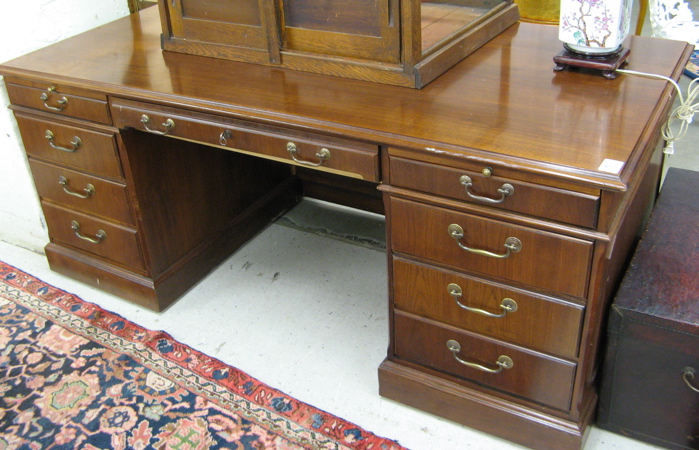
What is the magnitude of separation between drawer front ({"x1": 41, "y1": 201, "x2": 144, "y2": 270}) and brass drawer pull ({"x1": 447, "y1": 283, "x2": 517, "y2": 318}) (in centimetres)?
108

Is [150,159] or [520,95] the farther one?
[150,159]

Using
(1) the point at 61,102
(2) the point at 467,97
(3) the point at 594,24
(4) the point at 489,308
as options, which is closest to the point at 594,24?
(3) the point at 594,24

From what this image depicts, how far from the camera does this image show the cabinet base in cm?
164

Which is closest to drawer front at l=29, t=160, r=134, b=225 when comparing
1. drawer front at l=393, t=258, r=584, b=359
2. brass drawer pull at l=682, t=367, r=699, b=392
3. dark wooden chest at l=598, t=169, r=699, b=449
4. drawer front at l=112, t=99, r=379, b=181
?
drawer front at l=112, t=99, r=379, b=181

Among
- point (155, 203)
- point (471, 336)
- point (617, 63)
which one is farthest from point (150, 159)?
point (617, 63)

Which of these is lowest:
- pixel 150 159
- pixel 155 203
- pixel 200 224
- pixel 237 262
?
pixel 237 262

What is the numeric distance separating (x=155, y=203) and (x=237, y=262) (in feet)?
1.49

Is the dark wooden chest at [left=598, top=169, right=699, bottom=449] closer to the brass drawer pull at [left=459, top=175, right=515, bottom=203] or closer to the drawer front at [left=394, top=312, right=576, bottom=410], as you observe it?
the drawer front at [left=394, top=312, right=576, bottom=410]

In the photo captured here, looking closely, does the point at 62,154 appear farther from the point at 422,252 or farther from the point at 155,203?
the point at 422,252

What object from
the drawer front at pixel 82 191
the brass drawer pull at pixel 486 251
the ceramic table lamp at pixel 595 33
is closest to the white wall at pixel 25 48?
the drawer front at pixel 82 191

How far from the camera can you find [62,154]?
7.09ft

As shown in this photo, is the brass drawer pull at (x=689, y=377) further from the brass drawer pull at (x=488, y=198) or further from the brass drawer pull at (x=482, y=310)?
the brass drawer pull at (x=488, y=198)

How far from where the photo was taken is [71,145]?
6.91 feet

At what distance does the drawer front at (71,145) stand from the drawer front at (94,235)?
0.19 meters
